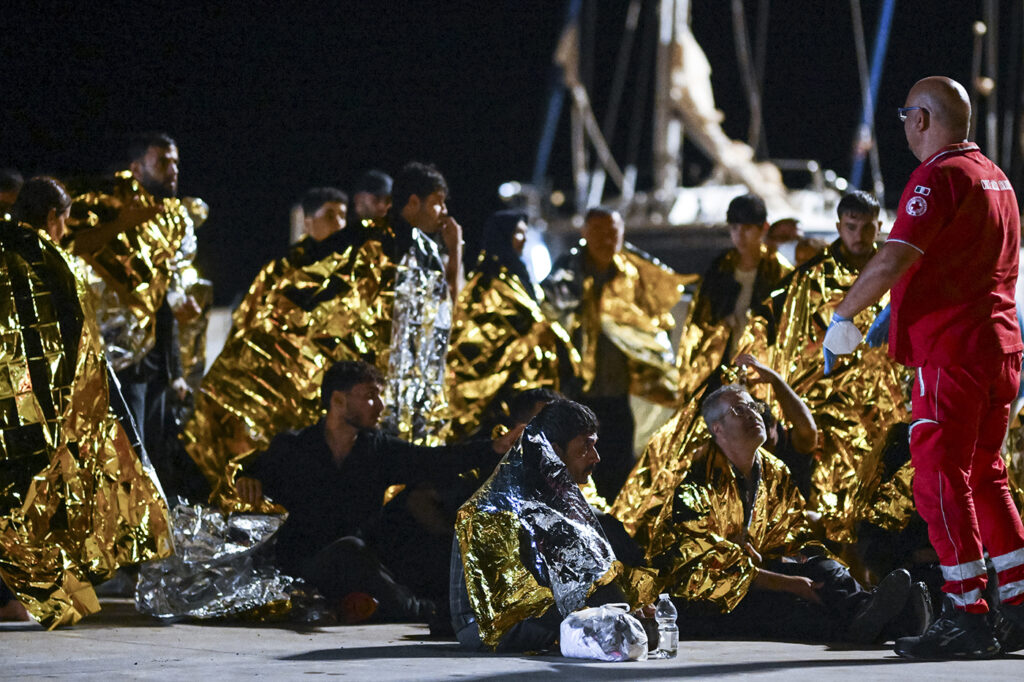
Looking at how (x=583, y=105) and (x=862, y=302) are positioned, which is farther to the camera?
(x=583, y=105)

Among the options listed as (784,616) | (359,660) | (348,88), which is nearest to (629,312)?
(784,616)

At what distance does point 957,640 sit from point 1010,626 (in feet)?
0.51

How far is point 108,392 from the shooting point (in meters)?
4.58

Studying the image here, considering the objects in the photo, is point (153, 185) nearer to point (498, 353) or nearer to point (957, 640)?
point (498, 353)

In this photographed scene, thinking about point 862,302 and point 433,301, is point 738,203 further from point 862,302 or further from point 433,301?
point 862,302

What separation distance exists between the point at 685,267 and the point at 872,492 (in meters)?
10.4

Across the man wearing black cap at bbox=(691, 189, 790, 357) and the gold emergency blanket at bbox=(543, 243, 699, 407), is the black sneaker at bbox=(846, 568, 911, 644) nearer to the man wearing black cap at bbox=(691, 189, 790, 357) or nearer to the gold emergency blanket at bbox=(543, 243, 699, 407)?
the man wearing black cap at bbox=(691, 189, 790, 357)

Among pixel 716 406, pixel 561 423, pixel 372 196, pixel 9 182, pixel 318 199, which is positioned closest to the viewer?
pixel 561 423

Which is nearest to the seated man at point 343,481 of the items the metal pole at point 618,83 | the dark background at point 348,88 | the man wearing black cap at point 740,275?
the man wearing black cap at point 740,275

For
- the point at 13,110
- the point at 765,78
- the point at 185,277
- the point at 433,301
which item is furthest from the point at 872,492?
the point at 765,78

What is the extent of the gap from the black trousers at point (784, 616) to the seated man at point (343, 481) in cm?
86

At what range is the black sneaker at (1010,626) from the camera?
375 cm

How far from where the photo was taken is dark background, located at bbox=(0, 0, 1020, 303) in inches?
466

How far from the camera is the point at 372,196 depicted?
6.31 meters
